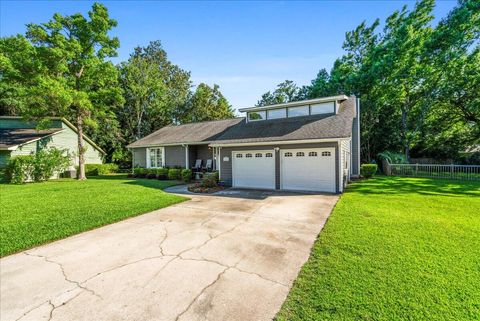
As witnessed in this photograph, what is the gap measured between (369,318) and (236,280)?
175 cm

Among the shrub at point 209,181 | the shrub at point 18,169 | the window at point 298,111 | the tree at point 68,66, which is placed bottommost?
the shrub at point 209,181

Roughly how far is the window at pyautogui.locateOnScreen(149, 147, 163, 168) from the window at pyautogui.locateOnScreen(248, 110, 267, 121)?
8040 millimetres

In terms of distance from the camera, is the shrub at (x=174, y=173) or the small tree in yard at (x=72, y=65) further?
the shrub at (x=174, y=173)

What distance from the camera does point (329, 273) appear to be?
3.54 meters

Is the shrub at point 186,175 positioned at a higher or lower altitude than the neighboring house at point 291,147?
lower

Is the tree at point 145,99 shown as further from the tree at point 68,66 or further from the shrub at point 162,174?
the shrub at point 162,174

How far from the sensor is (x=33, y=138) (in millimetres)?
18891

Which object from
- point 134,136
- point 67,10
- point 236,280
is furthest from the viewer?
point 134,136

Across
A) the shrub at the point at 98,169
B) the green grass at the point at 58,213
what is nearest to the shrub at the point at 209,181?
the green grass at the point at 58,213

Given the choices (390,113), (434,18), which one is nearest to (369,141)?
(390,113)

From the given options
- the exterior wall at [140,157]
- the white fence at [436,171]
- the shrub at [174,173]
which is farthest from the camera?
the exterior wall at [140,157]

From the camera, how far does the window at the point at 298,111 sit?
13.6 meters

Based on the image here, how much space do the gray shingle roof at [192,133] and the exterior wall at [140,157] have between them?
2.26ft

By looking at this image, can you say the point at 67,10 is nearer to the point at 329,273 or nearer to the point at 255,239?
the point at 255,239
